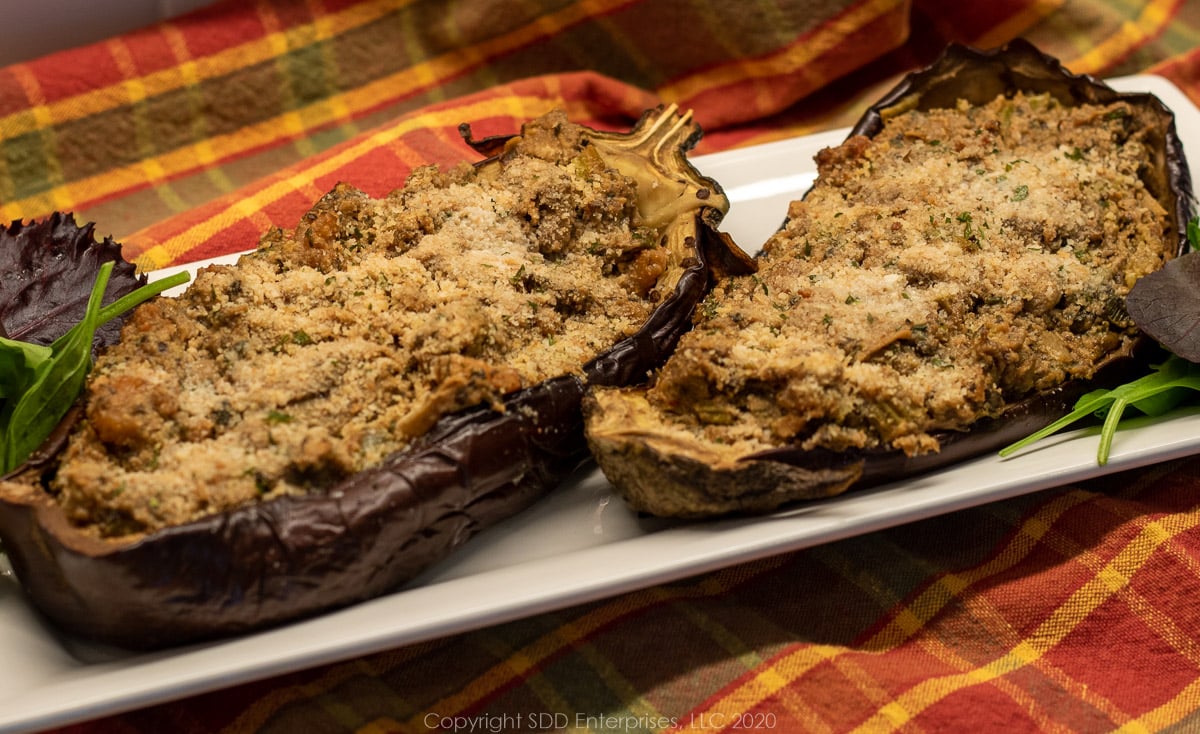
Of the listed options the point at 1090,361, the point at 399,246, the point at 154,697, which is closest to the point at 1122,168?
the point at 1090,361

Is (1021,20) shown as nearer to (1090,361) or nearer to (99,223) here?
(1090,361)

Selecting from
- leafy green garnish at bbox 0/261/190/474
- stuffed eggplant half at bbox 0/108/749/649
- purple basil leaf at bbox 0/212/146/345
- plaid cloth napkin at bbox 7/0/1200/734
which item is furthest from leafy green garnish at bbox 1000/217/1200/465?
purple basil leaf at bbox 0/212/146/345

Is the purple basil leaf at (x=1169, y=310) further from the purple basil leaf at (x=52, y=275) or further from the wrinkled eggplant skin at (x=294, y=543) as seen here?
the purple basil leaf at (x=52, y=275)

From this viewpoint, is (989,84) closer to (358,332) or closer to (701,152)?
(701,152)

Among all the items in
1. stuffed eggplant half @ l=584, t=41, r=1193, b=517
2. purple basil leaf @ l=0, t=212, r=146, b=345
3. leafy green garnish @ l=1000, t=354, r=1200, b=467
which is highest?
purple basil leaf @ l=0, t=212, r=146, b=345

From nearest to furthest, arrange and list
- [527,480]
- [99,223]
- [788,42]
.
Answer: [527,480]
[99,223]
[788,42]

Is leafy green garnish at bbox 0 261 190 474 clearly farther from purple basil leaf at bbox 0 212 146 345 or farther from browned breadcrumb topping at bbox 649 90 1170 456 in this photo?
browned breadcrumb topping at bbox 649 90 1170 456
